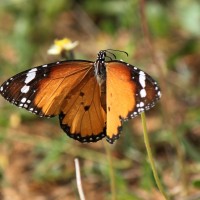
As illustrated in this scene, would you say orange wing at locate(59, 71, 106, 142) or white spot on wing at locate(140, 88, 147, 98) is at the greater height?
orange wing at locate(59, 71, 106, 142)

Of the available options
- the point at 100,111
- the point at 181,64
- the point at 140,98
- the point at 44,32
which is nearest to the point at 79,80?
the point at 100,111

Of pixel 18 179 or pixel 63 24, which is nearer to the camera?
pixel 18 179

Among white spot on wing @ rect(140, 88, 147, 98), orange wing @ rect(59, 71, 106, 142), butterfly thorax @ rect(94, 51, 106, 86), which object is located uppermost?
butterfly thorax @ rect(94, 51, 106, 86)

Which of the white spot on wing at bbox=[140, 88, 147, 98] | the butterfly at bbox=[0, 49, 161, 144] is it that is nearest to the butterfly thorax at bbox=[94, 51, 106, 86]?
the butterfly at bbox=[0, 49, 161, 144]

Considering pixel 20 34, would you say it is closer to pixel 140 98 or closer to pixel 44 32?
pixel 44 32

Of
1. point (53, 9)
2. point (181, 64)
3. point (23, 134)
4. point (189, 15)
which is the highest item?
point (53, 9)

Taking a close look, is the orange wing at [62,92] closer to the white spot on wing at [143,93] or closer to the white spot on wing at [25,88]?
the white spot on wing at [25,88]

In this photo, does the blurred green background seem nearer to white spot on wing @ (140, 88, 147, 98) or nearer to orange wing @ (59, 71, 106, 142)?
orange wing @ (59, 71, 106, 142)
